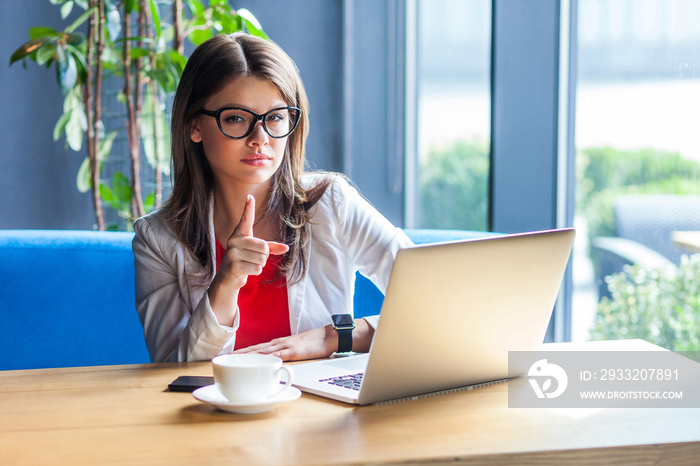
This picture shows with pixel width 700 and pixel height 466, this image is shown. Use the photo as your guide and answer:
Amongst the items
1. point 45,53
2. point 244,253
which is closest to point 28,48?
point 45,53

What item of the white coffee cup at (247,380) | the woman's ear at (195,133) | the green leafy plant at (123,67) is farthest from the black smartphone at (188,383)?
the green leafy plant at (123,67)

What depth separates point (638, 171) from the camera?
6.73 ft

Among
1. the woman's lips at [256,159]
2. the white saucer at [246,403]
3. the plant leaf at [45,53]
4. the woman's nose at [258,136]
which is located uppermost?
the plant leaf at [45,53]

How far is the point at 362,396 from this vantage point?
37.0 inches

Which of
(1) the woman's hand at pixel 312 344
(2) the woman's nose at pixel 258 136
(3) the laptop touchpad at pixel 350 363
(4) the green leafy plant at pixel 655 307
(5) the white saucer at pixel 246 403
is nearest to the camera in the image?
(5) the white saucer at pixel 246 403

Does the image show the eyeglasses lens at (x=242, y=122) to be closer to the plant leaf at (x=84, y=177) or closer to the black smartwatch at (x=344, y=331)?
the black smartwatch at (x=344, y=331)

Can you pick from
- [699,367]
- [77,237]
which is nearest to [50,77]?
[77,237]

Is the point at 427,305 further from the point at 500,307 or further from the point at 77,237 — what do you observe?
the point at 77,237

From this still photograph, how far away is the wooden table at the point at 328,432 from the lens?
759mm

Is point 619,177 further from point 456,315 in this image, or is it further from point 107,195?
point 107,195

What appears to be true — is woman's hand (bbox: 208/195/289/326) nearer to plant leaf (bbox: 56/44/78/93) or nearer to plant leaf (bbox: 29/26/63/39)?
plant leaf (bbox: 56/44/78/93)

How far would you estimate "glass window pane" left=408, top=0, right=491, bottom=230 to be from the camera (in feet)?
9.38

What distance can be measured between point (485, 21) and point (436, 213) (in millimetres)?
919

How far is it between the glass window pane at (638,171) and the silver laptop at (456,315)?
3.47ft
